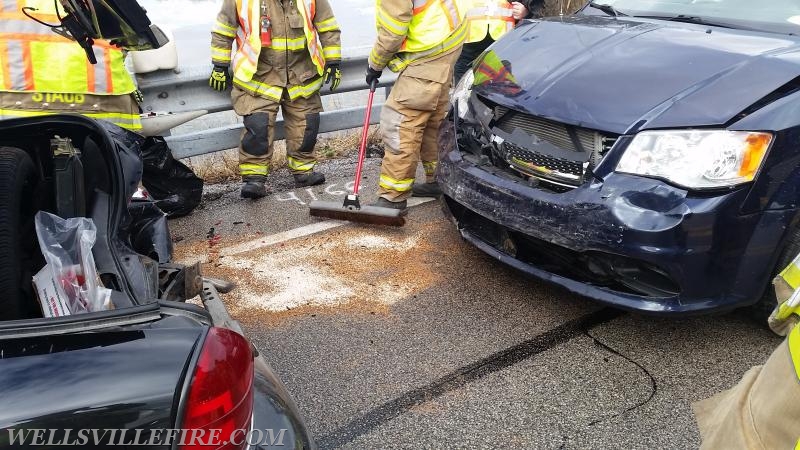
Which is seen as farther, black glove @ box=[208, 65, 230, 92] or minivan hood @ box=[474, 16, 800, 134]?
black glove @ box=[208, 65, 230, 92]

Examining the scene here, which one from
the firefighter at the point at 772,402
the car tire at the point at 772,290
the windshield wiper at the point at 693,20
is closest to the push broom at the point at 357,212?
the windshield wiper at the point at 693,20

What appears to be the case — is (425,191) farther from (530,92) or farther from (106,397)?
(106,397)

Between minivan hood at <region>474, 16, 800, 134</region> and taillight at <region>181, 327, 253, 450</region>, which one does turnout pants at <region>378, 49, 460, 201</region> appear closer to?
minivan hood at <region>474, 16, 800, 134</region>

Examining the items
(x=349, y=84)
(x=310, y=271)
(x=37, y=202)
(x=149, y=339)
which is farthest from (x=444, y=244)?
(x=149, y=339)

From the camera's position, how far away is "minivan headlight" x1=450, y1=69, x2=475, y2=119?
3389mm

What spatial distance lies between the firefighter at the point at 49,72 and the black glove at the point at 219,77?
751 millimetres

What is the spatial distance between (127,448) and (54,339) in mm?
248

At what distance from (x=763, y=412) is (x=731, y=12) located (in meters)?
2.79

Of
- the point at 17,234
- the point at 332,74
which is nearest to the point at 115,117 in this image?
the point at 332,74

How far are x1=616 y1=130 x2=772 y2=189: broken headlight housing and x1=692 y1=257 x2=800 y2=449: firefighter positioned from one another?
1.07m

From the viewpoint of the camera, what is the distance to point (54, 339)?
119cm

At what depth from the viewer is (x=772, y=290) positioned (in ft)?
8.95

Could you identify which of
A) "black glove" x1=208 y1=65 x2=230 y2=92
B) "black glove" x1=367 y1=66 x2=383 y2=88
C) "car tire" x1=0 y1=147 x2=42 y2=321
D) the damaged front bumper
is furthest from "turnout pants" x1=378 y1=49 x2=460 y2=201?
"car tire" x1=0 y1=147 x2=42 y2=321

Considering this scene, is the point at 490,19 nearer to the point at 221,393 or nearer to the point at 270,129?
the point at 270,129
